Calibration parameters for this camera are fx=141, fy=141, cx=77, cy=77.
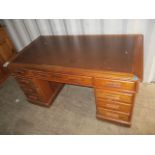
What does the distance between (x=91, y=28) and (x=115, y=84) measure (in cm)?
91

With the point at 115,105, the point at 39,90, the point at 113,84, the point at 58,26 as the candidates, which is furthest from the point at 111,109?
the point at 58,26

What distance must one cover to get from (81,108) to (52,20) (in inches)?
49.8

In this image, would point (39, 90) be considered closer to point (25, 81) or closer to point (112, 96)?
point (25, 81)

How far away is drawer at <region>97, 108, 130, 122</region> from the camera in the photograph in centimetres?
153

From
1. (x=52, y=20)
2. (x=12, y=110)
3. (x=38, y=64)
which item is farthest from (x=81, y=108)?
(x=52, y=20)

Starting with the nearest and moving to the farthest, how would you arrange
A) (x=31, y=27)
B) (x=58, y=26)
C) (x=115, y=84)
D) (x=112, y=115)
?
(x=115, y=84) < (x=112, y=115) < (x=58, y=26) < (x=31, y=27)

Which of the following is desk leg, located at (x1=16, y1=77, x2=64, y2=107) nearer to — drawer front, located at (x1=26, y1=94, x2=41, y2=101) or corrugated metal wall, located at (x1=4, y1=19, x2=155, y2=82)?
drawer front, located at (x1=26, y1=94, x2=41, y2=101)

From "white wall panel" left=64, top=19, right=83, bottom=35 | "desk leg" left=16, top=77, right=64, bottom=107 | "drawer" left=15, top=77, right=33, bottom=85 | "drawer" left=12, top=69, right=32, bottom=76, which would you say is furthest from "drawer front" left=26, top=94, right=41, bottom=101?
"white wall panel" left=64, top=19, right=83, bottom=35

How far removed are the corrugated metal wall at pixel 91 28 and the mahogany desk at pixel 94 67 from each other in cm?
11

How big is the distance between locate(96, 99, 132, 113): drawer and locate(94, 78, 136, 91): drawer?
0.76ft

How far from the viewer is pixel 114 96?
4.43ft

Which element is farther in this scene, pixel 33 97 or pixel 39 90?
pixel 33 97
